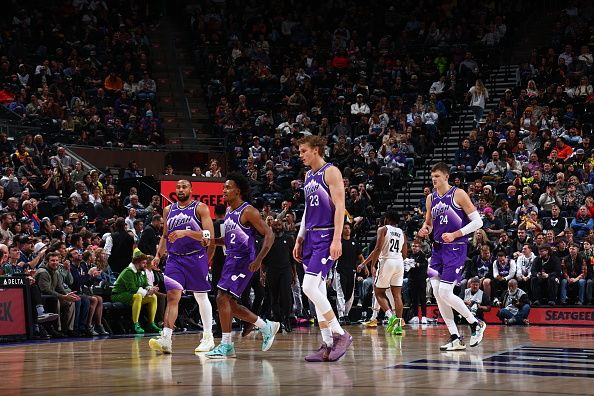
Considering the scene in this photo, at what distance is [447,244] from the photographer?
452 inches

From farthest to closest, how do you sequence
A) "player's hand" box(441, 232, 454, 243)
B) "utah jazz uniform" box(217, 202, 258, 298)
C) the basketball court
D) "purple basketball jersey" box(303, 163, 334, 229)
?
"player's hand" box(441, 232, 454, 243), "utah jazz uniform" box(217, 202, 258, 298), "purple basketball jersey" box(303, 163, 334, 229), the basketball court

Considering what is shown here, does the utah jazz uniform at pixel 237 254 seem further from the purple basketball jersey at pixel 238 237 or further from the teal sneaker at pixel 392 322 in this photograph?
the teal sneaker at pixel 392 322

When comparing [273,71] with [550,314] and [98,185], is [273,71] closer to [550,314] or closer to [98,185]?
[98,185]

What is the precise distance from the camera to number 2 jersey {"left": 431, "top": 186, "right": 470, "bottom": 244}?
11484 mm

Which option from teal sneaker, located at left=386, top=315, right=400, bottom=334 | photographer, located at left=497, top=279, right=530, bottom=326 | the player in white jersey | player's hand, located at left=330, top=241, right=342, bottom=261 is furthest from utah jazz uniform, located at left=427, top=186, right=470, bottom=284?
photographer, located at left=497, top=279, right=530, bottom=326

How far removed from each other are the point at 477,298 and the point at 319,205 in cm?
1098

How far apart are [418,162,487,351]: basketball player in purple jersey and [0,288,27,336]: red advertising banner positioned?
702cm

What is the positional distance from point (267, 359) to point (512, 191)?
1297 cm

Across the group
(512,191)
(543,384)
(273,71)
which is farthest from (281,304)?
(273,71)

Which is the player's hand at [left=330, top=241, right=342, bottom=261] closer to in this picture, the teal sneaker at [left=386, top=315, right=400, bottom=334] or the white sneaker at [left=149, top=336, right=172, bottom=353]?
the white sneaker at [left=149, top=336, right=172, bottom=353]

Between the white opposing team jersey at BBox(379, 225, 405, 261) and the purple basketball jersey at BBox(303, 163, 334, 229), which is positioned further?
the white opposing team jersey at BBox(379, 225, 405, 261)

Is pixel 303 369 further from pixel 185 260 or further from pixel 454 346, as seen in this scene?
pixel 454 346

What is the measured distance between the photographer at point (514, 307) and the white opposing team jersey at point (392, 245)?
3529 millimetres

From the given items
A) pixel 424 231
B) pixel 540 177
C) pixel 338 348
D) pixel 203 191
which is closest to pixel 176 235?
pixel 338 348
